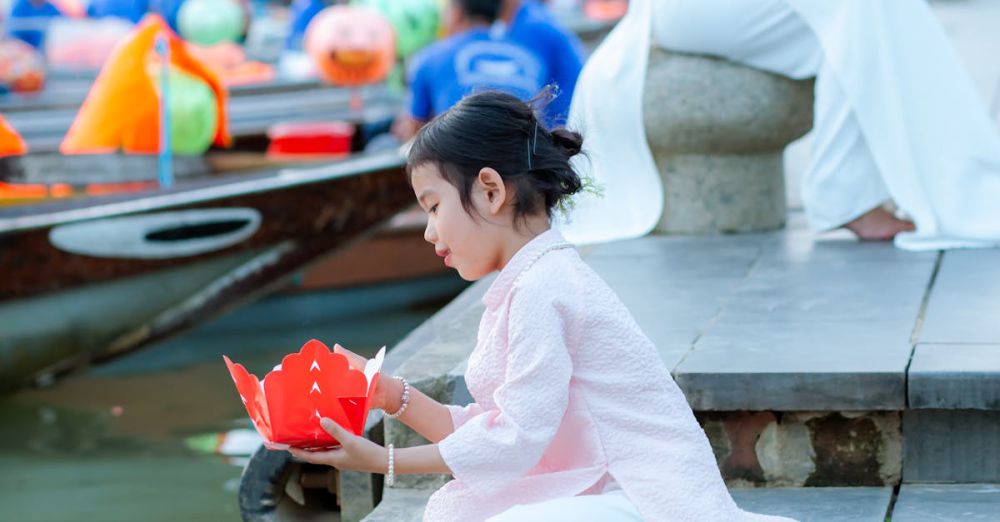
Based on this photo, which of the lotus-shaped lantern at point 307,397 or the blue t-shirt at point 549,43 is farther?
the blue t-shirt at point 549,43

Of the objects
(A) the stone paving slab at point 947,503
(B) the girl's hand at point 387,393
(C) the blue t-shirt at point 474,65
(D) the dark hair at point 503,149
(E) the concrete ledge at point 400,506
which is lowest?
(E) the concrete ledge at point 400,506

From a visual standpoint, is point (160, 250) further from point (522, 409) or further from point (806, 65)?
point (522, 409)

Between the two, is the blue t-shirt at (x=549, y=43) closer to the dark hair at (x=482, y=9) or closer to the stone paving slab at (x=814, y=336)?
the dark hair at (x=482, y=9)

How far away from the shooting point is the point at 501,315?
202cm

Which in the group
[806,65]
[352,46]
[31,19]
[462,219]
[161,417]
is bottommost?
[161,417]

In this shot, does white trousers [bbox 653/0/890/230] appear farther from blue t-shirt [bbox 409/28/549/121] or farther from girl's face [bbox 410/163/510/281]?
girl's face [bbox 410/163/510/281]

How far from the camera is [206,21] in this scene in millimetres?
11305

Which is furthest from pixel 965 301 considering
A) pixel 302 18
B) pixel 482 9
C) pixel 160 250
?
pixel 302 18

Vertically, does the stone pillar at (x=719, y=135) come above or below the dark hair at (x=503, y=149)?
below

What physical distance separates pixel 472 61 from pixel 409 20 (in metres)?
4.11

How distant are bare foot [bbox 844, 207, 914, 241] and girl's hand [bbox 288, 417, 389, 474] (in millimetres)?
2467

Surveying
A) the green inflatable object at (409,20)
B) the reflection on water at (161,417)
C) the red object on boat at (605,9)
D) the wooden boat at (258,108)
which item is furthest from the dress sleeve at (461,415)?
the red object on boat at (605,9)

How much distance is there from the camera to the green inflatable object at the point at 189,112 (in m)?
6.44

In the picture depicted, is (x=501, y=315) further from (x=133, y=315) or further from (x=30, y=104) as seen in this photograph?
(x=30, y=104)
